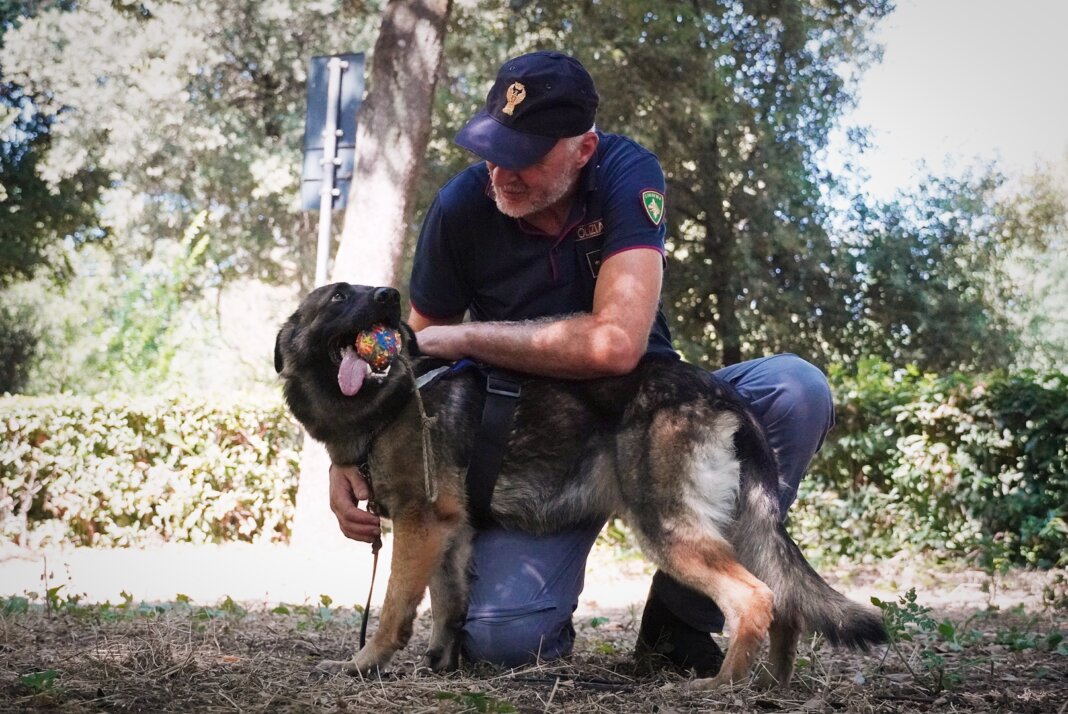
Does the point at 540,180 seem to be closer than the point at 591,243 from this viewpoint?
Yes

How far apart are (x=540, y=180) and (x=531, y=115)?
0.25 m

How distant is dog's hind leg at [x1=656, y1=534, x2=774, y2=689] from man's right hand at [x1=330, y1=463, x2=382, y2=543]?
111cm

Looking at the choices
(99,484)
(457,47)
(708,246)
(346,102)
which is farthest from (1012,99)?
(99,484)

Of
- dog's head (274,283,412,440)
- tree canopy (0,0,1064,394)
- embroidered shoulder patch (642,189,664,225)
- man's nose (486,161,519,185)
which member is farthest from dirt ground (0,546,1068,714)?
tree canopy (0,0,1064,394)

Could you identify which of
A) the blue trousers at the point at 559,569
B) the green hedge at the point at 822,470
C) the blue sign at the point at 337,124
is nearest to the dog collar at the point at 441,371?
the blue trousers at the point at 559,569

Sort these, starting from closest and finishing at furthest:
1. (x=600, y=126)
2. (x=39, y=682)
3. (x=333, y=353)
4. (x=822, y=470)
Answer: (x=39, y=682), (x=333, y=353), (x=822, y=470), (x=600, y=126)

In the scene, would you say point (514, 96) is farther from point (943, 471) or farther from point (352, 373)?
point (943, 471)

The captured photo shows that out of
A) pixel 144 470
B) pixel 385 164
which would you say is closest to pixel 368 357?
pixel 385 164

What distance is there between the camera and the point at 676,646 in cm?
381

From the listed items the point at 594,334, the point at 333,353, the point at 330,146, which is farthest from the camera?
the point at 330,146

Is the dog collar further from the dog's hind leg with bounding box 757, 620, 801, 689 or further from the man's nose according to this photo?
the dog's hind leg with bounding box 757, 620, 801, 689

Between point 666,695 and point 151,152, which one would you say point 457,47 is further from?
point 666,695

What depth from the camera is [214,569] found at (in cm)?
835

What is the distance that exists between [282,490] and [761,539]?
793 centimetres
